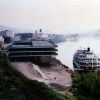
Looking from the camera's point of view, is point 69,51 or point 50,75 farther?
point 69,51

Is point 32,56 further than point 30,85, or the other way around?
point 32,56

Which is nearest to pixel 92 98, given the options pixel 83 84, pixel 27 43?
pixel 83 84

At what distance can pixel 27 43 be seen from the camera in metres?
23.9

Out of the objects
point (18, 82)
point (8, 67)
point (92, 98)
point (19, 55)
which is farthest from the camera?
point (19, 55)

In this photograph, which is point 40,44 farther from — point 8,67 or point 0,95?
point 0,95

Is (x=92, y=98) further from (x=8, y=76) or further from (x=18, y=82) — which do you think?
(x=8, y=76)

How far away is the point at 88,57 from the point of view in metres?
22.4

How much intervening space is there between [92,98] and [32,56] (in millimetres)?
9770

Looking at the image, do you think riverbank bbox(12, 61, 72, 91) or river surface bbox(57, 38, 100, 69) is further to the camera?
river surface bbox(57, 38, 100, 69)

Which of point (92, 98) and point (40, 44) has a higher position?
point (40, 44)

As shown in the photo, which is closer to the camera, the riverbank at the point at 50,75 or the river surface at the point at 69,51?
the riverbank at the point at 50,75

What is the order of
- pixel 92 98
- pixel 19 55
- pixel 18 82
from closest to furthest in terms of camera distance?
pixel 92 98, pixel 18 82, pixel 19 55

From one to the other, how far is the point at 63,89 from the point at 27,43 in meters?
9.95

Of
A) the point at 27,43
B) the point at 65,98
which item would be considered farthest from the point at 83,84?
the point at 27,43
